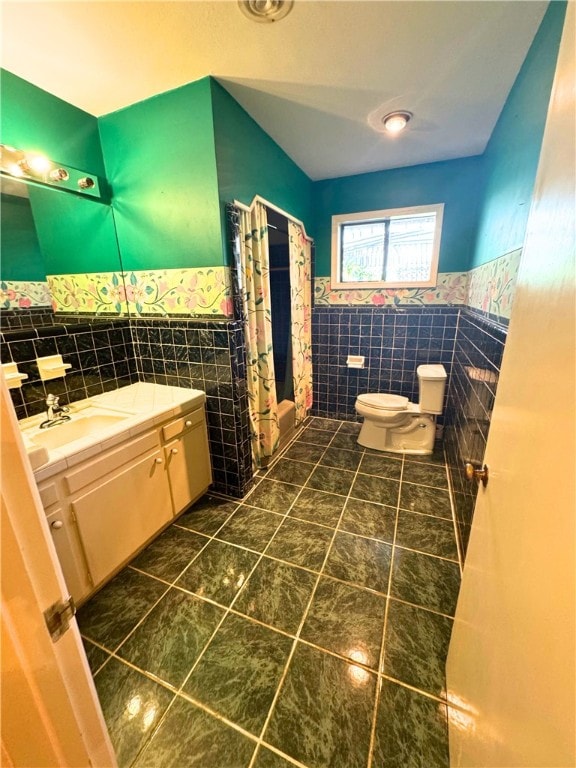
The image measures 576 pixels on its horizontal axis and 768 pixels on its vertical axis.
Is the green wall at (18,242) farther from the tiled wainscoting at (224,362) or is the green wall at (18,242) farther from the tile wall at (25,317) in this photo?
the tiled wainscoting at (224,362)

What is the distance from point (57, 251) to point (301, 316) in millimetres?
1886

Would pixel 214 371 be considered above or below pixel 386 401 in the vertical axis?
above

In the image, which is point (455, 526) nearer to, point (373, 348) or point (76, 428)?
point (373, 348)

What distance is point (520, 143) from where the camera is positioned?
142 cm

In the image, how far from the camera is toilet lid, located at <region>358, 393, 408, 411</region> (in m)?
2.60

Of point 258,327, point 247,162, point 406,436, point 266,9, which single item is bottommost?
point 406,436

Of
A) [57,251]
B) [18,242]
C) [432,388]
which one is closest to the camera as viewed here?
[18,242]

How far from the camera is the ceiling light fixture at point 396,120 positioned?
1872 millimetres

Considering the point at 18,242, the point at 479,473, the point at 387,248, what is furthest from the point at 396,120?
the point at 18,242

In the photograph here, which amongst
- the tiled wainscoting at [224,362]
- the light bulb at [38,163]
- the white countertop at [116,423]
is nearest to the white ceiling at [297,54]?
the light bulb at [38,163]

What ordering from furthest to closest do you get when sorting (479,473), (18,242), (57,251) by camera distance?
(57,251) < (18,242) < (479,473)

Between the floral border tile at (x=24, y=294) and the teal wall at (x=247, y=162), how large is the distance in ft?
3.77

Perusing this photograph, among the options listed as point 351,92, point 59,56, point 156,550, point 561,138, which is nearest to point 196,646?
point 156,550

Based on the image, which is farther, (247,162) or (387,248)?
(387,248)
